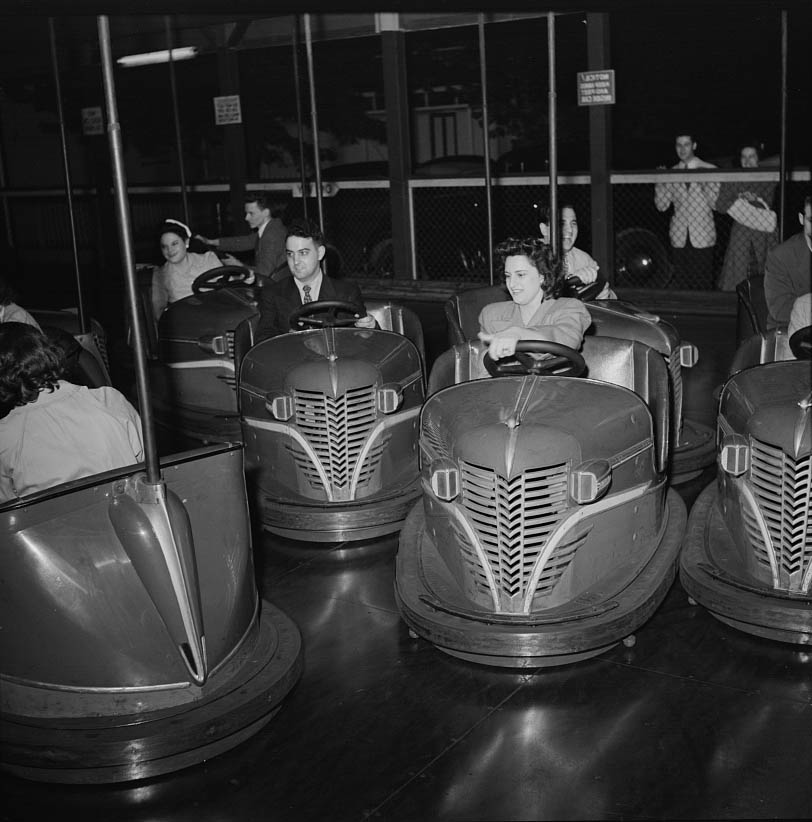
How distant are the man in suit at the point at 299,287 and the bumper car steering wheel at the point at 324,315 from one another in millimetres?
56

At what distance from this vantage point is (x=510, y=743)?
2439mm

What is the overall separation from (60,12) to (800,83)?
879 centimetres

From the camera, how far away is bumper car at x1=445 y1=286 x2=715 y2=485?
4.11 metres

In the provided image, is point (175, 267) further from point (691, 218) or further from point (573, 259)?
point (691, 218)

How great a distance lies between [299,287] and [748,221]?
4.42m

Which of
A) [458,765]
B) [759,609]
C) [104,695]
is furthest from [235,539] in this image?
[759,609]

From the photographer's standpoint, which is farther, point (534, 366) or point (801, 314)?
point (801, 314)

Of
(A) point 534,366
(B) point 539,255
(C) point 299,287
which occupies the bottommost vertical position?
(A) point 534,366

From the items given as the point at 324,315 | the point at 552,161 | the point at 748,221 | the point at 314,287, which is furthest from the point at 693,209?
the point at 552,161

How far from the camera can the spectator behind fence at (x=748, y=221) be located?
7699 mm

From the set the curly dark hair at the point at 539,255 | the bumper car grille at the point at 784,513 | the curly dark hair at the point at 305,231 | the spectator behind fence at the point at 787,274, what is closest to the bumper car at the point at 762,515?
the bumper car grille at the point at 784,513

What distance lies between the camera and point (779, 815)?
2117mm

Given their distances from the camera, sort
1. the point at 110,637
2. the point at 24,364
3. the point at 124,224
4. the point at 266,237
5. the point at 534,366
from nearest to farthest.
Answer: the point at 124,224, the point at 110,637, the point at 24,364, the point at 534,366, the point at 266,237

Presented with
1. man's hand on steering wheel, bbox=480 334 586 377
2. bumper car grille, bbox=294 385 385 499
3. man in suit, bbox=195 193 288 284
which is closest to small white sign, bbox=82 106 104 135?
man in suit, bbox=195 193 288 284
